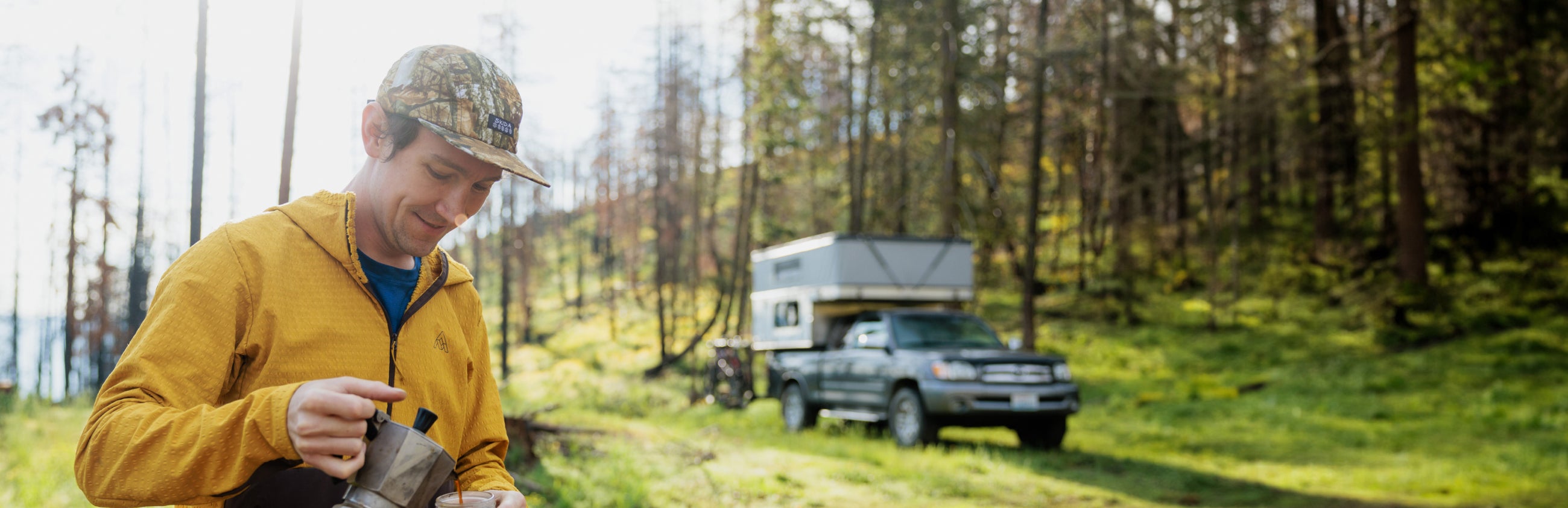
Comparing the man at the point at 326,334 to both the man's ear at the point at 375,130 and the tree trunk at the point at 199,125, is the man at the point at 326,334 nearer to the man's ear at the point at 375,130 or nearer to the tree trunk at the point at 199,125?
the man's ear at the point at 375,130

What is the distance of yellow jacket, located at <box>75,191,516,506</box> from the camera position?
1548 mm

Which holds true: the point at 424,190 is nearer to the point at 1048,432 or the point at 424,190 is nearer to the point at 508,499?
the point at 508,499

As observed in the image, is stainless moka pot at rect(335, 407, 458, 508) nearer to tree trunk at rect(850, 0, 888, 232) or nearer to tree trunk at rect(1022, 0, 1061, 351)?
tree trunk at rect(1022, 0, 1061, 351)

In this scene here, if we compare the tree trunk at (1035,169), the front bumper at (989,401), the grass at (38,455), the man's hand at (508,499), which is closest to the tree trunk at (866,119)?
the tree trunk at (1035,169)

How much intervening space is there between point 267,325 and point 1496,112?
2962cm

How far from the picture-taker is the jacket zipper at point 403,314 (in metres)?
2.00

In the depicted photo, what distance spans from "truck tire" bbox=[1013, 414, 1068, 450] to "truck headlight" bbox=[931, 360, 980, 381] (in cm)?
108

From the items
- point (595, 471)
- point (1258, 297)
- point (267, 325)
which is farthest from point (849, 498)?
point (1258, 297)

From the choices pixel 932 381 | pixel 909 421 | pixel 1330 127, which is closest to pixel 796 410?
pixel 909 421

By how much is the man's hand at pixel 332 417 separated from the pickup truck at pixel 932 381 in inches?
444

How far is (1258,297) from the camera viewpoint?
27125 mm

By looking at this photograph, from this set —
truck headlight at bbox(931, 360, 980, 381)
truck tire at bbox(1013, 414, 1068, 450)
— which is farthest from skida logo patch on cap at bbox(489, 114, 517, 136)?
truck tire at bbox(1013, 414, 1068, 450)

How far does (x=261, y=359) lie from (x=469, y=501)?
0.43 metres

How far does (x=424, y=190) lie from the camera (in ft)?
6.56
